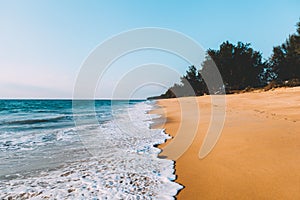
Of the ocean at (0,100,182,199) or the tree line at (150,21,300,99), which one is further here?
the tree line at (150,21,300,99)

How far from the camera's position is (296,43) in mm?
28438

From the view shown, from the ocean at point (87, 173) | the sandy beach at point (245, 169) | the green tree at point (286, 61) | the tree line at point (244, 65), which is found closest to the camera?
the sandy beach at point (245, 169)

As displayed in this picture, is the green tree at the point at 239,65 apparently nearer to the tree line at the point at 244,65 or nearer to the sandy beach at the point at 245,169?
the tree line at the point at 244,65

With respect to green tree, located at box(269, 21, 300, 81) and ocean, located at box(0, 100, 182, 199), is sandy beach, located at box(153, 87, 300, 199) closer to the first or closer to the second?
ocean, located at box(0, 100, 182, 199)

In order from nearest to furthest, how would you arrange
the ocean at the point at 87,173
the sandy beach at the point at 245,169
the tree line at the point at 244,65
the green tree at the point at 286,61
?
the sandy beach at the point at 245,169 → the ocean at the point at 87,173 → the green tree at the point at 286,61 → the tree line at the point at 244,65

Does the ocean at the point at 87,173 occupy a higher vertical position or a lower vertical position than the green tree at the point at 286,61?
lower

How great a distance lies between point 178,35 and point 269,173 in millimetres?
8444

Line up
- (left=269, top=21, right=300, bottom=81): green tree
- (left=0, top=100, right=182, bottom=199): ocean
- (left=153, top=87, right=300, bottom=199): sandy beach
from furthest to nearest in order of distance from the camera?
1. (left=269, top=21, right=300, bottom=81): green tree
2. (left=0, top=100, right=182, bottom=199): ocean
3. (left=153, top=87, right=300, bottom=199): sandy beach

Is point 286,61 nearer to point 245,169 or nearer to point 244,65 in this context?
point 244,65

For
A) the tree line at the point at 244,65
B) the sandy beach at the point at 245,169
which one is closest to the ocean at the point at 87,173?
the sandy beach at the point at 245,169

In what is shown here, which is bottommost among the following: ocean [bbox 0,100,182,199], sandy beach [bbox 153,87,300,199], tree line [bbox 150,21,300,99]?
ocean [bbox 0,100,182,199]

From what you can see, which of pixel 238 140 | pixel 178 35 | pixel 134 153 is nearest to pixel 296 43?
pixel 178 35

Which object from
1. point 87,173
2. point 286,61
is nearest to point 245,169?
point 87,173

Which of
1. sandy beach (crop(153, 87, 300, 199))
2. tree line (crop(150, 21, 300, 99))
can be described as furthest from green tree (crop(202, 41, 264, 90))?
sandy beach (crop(153, 87, 300, 199))
